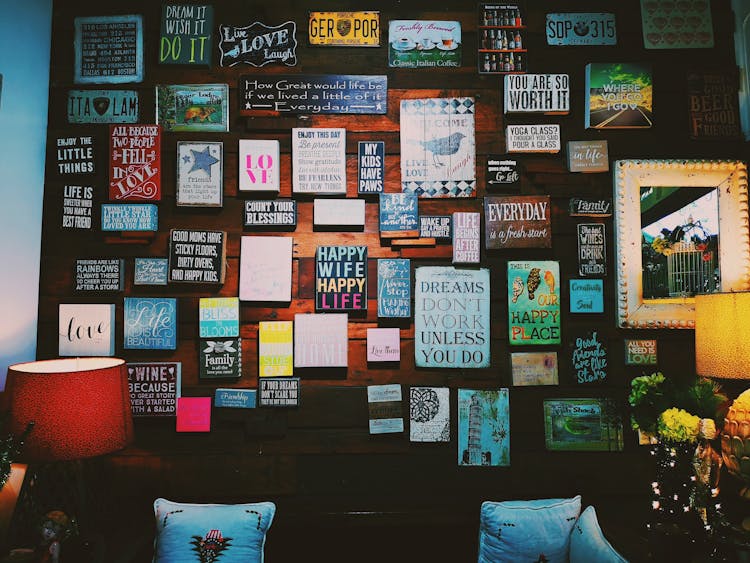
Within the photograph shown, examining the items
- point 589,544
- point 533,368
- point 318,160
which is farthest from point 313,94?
point 589,544

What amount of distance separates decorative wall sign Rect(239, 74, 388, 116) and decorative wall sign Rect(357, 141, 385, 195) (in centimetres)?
18

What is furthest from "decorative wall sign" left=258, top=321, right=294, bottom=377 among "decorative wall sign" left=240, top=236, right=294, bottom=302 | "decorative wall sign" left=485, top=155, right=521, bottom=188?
"decorative wall sign" left=485, top=155, right=521, bottom=188

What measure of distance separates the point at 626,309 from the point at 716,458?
0.79 metres

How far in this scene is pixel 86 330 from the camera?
8.09 feet

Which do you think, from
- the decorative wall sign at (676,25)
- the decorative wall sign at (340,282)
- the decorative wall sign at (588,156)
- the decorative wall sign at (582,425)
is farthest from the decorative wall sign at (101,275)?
the decorative wall sign at (676,25)

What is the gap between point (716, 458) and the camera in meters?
1.93

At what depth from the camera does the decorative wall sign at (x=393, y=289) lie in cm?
247

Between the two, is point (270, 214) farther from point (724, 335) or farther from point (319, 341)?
point (724, 335)

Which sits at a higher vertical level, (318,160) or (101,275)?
(318,160)

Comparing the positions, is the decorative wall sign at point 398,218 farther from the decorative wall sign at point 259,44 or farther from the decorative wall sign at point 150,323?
the decorative wall sign at point 150,323

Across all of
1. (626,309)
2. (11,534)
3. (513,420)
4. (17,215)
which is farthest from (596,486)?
(17,215)

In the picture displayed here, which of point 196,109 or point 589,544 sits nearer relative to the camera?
point 589,544

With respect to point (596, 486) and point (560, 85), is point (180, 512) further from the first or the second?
point (560, 85)

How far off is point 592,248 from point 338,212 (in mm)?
1302
